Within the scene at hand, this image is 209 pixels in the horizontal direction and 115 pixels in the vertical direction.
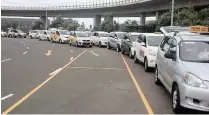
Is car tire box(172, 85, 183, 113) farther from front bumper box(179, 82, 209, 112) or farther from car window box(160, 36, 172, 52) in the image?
car window box(160, 36, 172, 52)

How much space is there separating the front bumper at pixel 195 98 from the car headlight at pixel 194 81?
0.08 meters

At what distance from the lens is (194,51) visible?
848 cm

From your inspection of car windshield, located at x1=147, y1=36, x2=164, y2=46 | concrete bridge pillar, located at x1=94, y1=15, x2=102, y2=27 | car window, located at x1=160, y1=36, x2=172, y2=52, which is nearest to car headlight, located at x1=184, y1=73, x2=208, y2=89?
car window, located at x1=160, y1=36, x2=172, y2=52

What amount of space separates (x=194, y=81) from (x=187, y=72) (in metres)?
0.31

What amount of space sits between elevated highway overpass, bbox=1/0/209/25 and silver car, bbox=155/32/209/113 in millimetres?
38022

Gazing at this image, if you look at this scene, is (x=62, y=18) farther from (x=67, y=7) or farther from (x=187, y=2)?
(x=187, y=2)

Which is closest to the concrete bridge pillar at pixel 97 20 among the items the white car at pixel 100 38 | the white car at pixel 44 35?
the white car at pixel 44 35

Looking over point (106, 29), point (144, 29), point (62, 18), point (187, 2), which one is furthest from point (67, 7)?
point (187, 2)

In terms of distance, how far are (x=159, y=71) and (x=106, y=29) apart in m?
63.5

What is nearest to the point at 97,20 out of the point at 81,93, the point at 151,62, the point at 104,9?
the point at 104,9

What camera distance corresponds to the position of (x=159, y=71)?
10523 millimetres

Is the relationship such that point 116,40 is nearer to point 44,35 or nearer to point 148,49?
point 148,49

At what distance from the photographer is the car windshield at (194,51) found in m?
8.16

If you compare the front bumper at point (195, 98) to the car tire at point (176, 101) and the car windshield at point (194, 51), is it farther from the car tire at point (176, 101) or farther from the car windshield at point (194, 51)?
the car windshield at point (194, 51)
